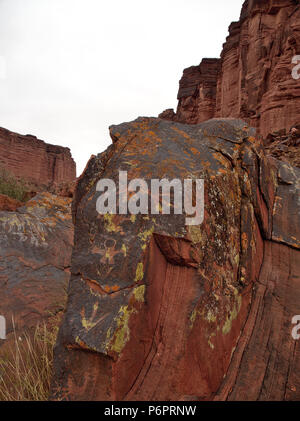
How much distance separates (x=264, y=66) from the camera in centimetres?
1742

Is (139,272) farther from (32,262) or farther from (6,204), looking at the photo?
(6,204)

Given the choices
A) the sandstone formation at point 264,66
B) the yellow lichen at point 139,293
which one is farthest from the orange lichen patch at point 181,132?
the sandstone formation at point 264,66

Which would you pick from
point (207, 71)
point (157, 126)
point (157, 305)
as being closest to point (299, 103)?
point (157, 126)

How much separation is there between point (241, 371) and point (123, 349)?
3.16 ft

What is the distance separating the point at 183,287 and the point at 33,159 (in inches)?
1408

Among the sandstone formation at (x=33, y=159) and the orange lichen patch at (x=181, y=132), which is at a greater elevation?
the sandstone formation at (x=33, y=159)

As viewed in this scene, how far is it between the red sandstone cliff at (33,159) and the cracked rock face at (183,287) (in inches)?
1187

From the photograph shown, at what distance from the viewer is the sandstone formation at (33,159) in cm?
3219

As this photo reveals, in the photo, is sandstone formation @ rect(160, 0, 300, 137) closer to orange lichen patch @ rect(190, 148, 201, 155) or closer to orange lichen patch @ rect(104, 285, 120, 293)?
orange lichen patch @ rect(190, 148, 201, 155)

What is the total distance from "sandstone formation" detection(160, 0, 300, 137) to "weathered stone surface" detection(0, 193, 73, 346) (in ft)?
44.4

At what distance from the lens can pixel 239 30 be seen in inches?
887

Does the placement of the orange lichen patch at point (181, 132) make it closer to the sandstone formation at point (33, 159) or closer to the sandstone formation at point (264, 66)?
the sandstone formation at point (264, 66)
